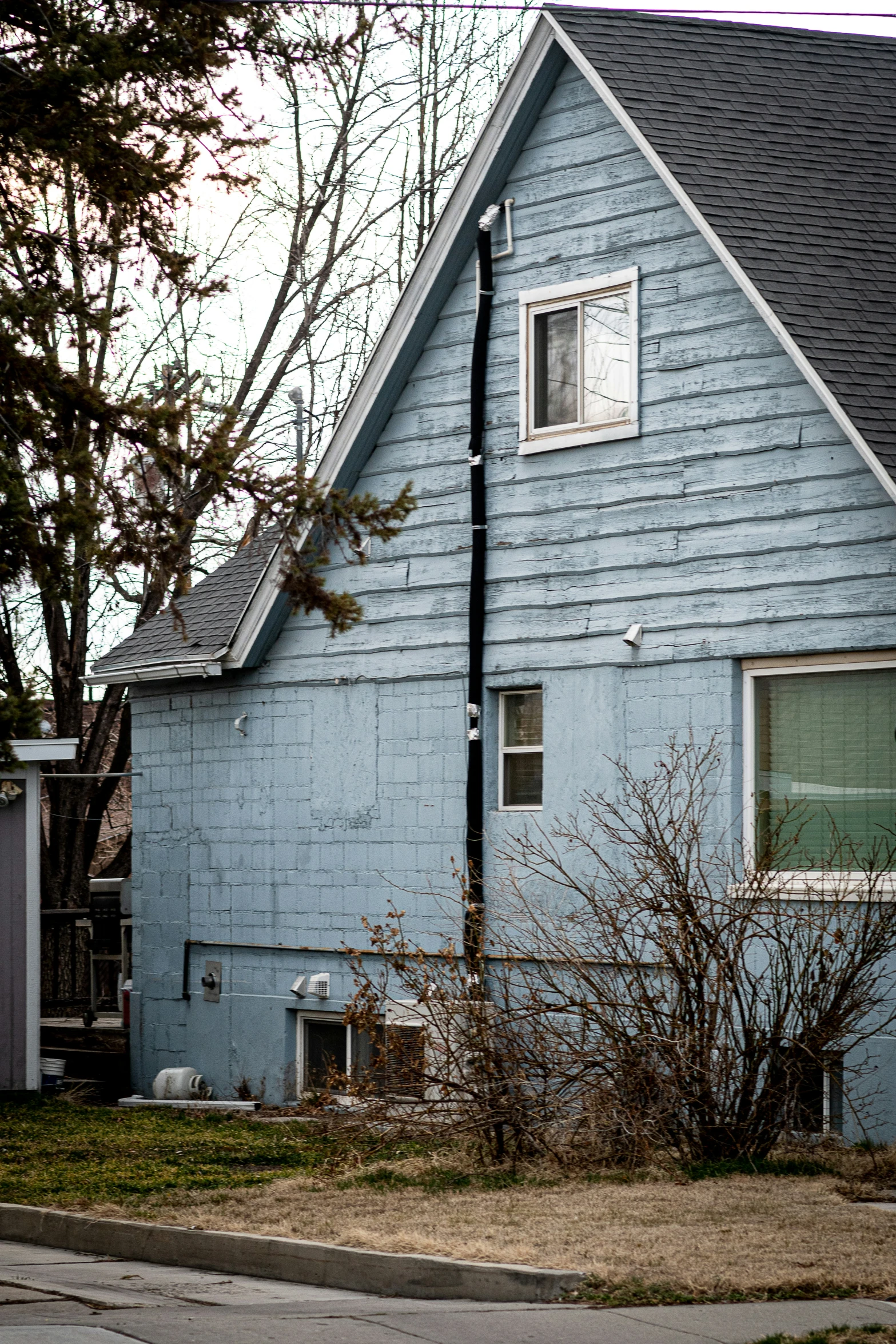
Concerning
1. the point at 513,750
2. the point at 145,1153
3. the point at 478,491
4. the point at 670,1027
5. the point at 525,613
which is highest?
the point at 478,491

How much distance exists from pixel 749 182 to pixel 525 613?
3639mm

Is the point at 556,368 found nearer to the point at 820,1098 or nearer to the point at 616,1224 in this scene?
the point at 820,1098

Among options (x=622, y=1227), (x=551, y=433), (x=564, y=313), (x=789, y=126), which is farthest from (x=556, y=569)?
(x=622, y=1227)

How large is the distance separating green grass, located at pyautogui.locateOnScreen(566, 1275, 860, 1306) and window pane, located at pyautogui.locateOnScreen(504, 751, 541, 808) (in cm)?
688

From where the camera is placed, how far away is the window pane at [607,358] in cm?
1364

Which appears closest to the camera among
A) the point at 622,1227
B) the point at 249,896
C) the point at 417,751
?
the point at 622,1227

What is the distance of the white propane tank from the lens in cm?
1650

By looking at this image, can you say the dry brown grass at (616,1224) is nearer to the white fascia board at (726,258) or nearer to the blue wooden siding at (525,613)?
the blue wooden siding at (525,613)

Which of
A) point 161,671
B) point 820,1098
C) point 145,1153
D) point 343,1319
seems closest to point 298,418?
point 161,671

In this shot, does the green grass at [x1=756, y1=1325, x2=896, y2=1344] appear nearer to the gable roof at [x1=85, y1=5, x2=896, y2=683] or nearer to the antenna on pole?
the gable roof at [x1=85, y1=5, x2=896, y2=683]

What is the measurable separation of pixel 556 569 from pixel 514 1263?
7.11 meters

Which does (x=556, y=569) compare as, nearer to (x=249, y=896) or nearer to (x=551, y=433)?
(x=551, y=433)

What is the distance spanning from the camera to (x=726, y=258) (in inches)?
495

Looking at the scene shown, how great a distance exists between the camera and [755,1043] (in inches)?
422
